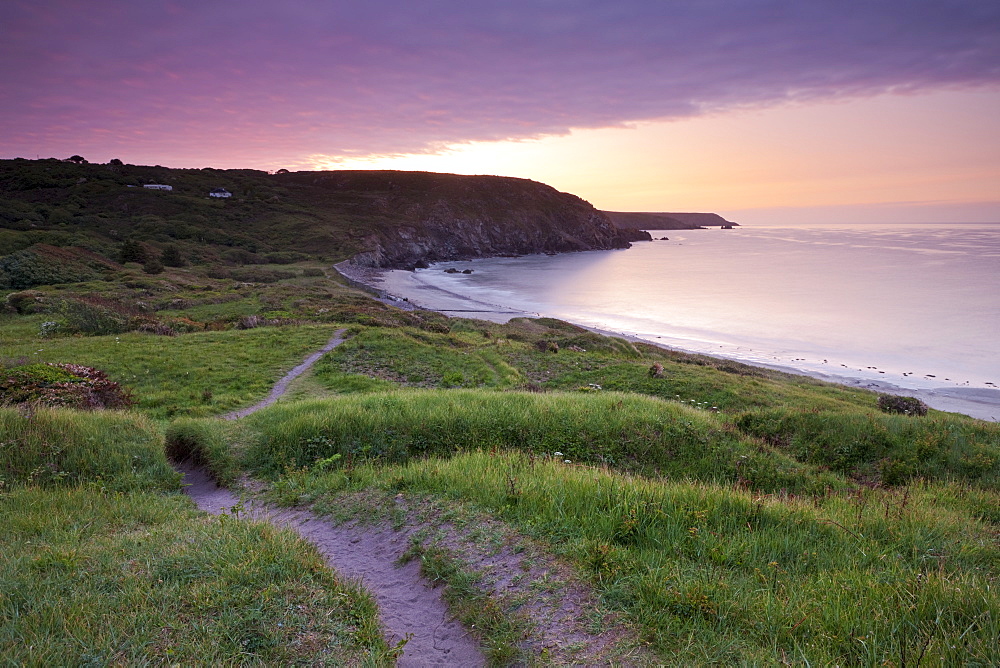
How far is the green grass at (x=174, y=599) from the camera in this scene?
12.3 feet

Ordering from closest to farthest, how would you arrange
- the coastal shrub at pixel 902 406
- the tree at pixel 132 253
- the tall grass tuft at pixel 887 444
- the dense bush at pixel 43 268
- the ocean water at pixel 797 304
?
the tall grass tuft at pixel 887 444, the coastal shrub at pixel 902 406, the dense bush at pixel 43 268, the ocean water at pixel 797 304, the tree at pixel 132 253

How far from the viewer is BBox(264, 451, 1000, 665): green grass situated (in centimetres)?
381

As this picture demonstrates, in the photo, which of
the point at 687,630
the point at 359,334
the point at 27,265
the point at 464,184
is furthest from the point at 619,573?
the point at 464,184

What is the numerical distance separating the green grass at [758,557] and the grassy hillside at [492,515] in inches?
1.1

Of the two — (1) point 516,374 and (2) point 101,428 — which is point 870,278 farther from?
(2) point 101,428

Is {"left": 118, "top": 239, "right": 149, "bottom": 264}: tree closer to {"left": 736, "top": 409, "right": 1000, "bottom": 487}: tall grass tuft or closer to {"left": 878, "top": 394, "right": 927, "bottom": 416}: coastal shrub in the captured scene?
{"left": 736, "top": 409, "right": 1000, "bottom": 487}: tall grass tuft

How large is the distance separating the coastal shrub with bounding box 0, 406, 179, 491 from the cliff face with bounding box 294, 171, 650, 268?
101504 mm

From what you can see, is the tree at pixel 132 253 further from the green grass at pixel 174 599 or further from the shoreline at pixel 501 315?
the green grass at pixel 174 599

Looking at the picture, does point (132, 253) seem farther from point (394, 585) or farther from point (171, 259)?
point (394, 585)

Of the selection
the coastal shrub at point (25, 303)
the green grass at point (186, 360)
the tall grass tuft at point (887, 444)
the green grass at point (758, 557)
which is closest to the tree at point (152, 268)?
the coastal shrub at point (25, 303)

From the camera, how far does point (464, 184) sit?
175m

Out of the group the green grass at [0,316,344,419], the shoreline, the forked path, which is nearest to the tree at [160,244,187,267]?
the shoreline

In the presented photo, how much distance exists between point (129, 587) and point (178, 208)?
117 m

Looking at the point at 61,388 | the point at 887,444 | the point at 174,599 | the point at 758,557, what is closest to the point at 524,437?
the point at 758,557
